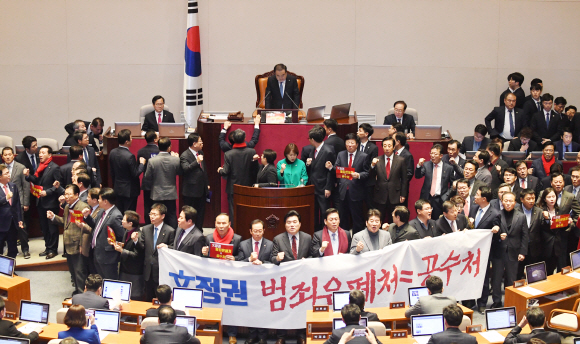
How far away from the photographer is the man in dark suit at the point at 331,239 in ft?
25.2

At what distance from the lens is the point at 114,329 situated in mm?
6715

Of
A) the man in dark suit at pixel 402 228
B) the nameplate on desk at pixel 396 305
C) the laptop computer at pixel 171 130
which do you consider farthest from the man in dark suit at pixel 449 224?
the laptop computer at pixel 171 130

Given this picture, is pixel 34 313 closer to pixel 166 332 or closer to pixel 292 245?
pixel 166 332

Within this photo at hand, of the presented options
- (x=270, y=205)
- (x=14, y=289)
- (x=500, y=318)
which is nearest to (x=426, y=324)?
(x=500, y=318)

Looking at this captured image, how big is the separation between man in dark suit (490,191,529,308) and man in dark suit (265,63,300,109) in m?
4.27

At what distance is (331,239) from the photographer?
25.5ft

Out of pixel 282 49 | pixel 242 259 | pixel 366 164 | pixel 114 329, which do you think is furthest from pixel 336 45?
pixel 114 329

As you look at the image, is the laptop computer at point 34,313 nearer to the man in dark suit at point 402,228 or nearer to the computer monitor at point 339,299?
the computer monitor at point 339,299

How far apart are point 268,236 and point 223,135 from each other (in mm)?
2137

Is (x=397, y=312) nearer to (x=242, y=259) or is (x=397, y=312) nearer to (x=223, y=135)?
(x=242, y=259)

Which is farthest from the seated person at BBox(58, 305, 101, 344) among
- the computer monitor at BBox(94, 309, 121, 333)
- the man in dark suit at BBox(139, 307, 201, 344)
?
the computer monitor at BBox(94, 309, 121, 333)

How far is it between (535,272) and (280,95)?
5.20m

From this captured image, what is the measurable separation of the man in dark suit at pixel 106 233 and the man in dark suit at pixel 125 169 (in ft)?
5.81

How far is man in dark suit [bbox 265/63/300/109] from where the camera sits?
1139 centimetres
